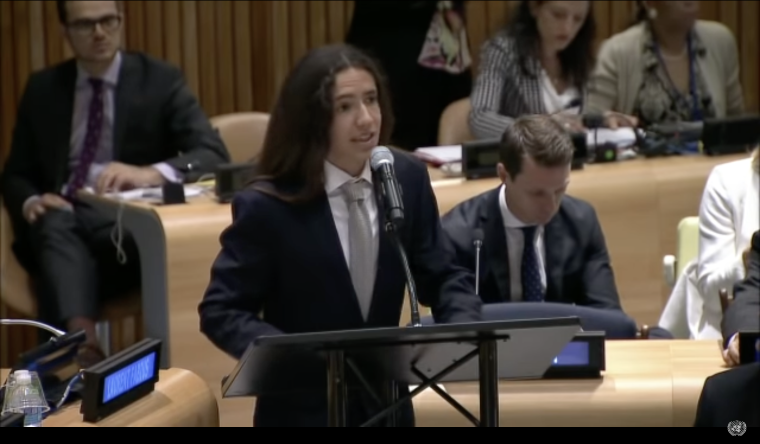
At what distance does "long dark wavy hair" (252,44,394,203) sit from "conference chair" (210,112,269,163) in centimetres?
239

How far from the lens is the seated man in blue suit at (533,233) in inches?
165

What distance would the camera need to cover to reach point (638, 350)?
3686 millimetres

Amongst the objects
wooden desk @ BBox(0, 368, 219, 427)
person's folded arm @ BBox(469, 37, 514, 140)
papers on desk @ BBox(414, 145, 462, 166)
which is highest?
person's folded arm @ BBox(469, 37, 514, 140)

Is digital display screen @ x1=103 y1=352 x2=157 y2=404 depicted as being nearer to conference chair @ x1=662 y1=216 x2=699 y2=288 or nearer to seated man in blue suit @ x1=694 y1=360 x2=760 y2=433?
seated man in blue suit @ x1=694 y1=360 x2=760 y2=433

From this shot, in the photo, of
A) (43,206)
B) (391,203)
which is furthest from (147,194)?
(391,203)

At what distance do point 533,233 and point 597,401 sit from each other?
36.5 inches

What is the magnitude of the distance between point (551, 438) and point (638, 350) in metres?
1.64

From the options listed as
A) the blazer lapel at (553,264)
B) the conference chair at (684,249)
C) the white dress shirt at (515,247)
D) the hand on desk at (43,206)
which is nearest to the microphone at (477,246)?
the white dress shirt at (515,247)

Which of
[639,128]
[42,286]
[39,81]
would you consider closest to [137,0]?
[39,81]

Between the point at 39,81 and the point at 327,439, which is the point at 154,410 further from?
the point at 39,81

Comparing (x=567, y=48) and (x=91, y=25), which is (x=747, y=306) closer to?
(x=567, y=48)

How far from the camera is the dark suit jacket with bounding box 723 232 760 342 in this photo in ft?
11.9

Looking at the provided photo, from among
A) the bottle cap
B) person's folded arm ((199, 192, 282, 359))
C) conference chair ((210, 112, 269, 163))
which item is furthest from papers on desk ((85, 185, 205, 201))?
the bottle cap

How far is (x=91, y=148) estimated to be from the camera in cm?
546
